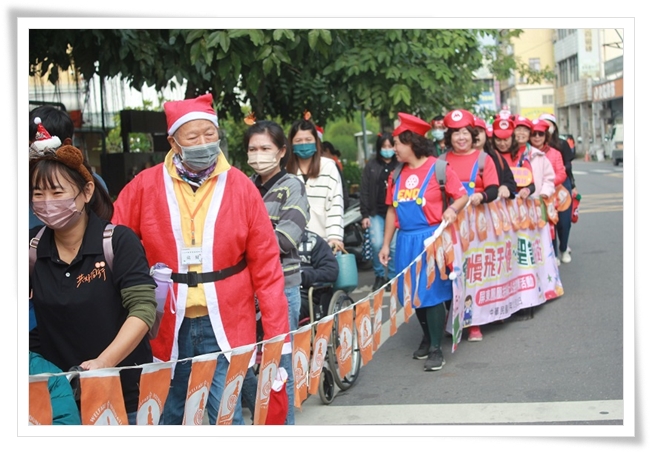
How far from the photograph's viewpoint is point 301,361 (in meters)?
4.50

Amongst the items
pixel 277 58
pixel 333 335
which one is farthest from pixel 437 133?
pixel 333 335

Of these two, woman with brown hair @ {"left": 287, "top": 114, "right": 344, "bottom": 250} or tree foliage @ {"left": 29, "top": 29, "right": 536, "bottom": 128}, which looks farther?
tree foliage @ {"left": 29, "top": 29, "right": 536, "bottom": 128}

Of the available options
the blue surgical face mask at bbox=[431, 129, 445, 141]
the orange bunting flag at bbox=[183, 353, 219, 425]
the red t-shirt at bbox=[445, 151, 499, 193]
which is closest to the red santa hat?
the orange bunting flag at bbox=[183, 353, 219, 425]

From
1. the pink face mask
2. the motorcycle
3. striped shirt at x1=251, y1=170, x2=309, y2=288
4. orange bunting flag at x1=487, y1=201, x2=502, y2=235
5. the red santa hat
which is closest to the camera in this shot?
the pink face mask

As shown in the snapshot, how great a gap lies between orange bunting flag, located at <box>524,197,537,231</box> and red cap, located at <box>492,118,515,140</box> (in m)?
0.66

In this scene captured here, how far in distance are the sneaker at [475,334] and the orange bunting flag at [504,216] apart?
965 mm

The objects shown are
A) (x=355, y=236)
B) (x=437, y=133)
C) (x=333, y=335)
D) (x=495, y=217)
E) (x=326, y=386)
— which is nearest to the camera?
(x=326, y=386)

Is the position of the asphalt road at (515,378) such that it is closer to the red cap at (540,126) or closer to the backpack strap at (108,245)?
the backpack strap at (108,245)

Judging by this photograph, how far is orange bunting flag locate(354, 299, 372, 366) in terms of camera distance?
207 inches

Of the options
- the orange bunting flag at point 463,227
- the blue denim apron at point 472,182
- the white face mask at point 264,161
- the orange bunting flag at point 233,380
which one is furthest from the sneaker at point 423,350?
the orange bunting flag at point 233,380

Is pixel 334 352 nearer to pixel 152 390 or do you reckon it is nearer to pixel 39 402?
pixel 152 390

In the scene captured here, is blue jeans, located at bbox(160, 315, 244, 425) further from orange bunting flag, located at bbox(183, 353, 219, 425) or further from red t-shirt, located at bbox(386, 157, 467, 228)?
red t-shirt, located at bbox(386, 157, 467, 228)

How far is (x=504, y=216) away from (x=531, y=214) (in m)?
0.72
